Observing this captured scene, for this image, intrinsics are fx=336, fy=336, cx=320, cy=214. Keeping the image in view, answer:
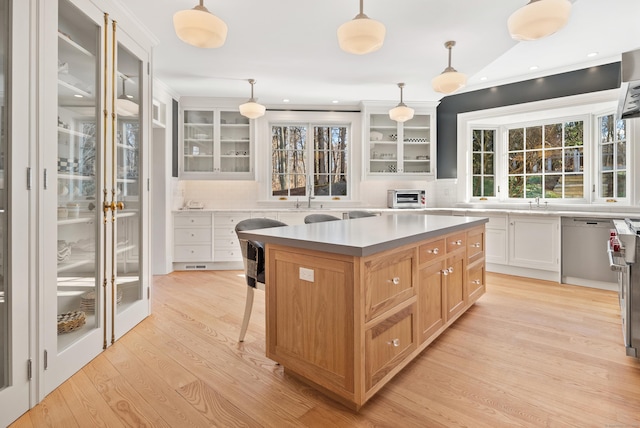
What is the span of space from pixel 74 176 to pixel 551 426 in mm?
3115

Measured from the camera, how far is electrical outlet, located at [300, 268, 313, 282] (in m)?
1.83

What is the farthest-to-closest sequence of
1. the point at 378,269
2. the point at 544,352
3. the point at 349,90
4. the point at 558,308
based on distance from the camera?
the point at 349,90 < the point at 558,308 < the point at 544,352 < the point at 378,269

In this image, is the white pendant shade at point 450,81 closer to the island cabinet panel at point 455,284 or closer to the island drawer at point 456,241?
the island drawer at point 456,241

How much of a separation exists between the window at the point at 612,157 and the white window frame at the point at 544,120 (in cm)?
8

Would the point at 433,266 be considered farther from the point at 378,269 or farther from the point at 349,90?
the point at 349,90

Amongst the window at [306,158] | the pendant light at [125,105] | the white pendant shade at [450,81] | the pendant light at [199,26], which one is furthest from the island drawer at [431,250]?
the window at [306,158]

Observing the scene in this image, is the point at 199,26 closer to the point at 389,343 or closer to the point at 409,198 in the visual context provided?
the point at 389,343

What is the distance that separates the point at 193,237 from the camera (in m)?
5.12

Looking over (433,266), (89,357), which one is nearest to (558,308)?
(433,266)

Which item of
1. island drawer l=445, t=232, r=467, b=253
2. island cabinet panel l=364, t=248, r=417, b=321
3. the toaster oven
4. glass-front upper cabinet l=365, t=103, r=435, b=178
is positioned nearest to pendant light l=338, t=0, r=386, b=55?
island cabinet panel l=364, t=248, r=417, b=321

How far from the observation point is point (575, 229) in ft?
13.9

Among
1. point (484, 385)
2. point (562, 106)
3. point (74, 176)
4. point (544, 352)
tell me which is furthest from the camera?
point (562, 106)

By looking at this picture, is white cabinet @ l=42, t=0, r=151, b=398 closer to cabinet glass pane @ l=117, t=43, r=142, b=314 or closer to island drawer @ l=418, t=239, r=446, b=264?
cabinet glass pane @ l=117, t=43, r=142, b=314

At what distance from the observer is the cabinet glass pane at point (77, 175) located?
7.00ft
